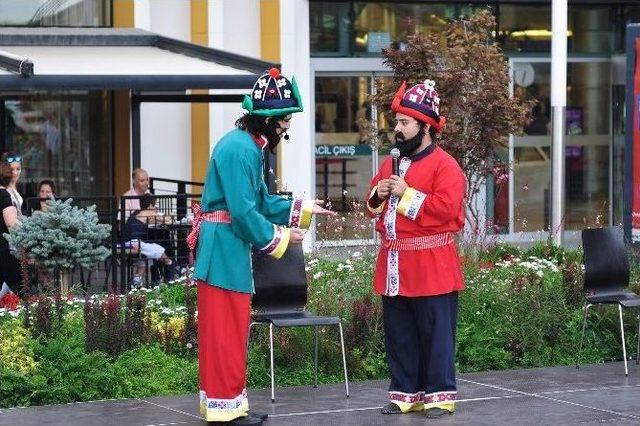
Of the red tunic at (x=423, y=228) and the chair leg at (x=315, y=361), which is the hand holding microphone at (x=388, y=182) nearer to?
the red tunic at (x=423, y=228)

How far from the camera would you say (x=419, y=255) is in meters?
9.65

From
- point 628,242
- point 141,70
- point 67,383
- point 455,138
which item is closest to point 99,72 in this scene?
point 141,70

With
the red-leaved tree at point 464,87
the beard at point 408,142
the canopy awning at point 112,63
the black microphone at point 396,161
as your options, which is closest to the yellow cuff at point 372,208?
the black microphone at point 396,161

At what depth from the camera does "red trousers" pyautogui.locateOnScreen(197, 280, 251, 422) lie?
9234 mm

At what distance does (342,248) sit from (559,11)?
4207mm

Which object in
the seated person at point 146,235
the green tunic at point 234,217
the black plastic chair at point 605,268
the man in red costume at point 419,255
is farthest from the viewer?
the seated person at point 146,235

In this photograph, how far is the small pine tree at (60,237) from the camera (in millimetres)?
13812

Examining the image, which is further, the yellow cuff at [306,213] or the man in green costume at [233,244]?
the yellow cuff at [306,213]

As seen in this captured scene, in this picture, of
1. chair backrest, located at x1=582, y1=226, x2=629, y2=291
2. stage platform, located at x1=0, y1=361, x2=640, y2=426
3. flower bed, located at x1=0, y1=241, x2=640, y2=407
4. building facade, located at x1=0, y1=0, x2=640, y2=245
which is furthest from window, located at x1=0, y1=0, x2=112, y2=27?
stage platform, located at x1=0, y1=361, x2=640, y2=426

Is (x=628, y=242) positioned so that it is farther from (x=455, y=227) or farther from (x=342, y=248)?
(x=455, y=227)

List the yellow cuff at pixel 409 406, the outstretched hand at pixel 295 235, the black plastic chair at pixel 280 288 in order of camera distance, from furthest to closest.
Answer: the black plastic chair at pixel 280 288
the yellow cuff at pixel 409 406
the outstretched hand at pixel 295 235

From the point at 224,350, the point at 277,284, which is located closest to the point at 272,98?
the point at 224,350

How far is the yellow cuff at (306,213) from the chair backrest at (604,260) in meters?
2.78

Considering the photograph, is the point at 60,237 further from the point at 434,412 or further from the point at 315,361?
the point at 434,412
